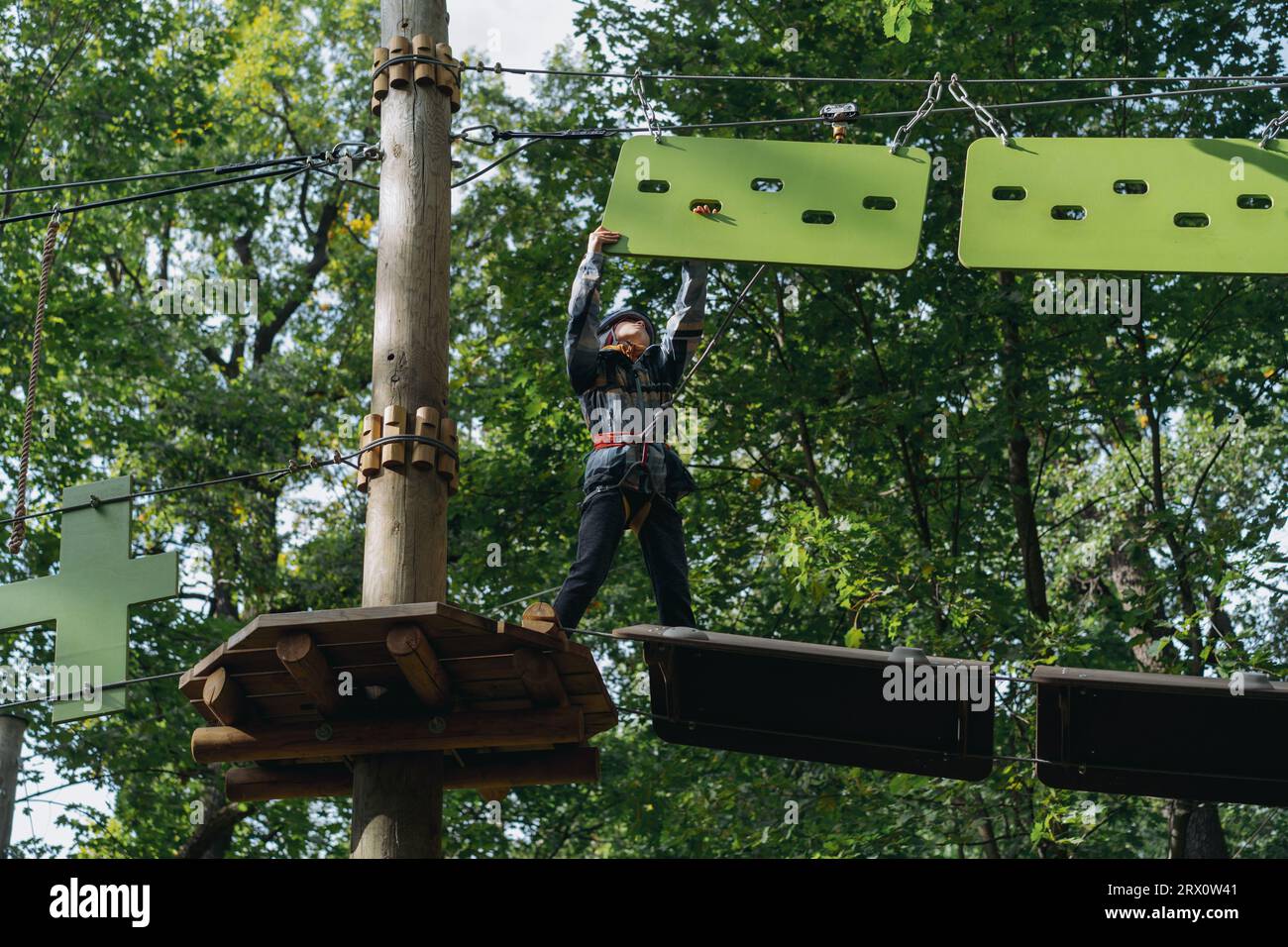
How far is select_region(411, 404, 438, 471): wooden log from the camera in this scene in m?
5.72

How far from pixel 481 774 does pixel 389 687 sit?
831mm

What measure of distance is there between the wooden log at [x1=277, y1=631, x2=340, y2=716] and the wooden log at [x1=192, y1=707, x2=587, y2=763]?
13 cm

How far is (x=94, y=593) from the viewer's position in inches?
255

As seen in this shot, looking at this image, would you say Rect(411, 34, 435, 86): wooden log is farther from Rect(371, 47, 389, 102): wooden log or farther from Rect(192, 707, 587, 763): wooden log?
Rect(192, 707, 587, 763): wooden log

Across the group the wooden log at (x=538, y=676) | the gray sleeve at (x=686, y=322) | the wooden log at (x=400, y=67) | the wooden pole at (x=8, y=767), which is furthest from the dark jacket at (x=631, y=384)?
the wooden pole at (x=8, y=767)

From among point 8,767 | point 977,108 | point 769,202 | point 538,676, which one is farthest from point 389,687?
point 977,108

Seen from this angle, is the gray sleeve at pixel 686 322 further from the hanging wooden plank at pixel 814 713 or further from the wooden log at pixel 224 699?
the wooden log at pixel 224 699

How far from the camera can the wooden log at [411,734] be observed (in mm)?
5547

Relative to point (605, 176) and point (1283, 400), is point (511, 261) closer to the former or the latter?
point (605, 176)

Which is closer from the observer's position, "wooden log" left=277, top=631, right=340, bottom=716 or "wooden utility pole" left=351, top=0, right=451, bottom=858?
"wooden log" left=277, top=631, right=340, bottom=716

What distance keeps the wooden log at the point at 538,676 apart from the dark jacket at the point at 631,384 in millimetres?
1128

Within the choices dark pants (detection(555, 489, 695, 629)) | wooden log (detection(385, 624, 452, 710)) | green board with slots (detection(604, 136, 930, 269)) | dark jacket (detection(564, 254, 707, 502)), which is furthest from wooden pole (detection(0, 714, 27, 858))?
green board with slots (detection(604, 136, 930, 269))

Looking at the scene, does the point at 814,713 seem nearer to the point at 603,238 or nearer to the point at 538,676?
the point at 538,676

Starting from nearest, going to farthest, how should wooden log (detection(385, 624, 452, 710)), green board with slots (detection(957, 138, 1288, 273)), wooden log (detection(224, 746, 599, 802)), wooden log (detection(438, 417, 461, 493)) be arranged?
1. wooden log (detection(385, 624, 452, 710))
2. wooden log (detection(438, 417, 461, 493))
3. green board with slots (detection(957, 138, 1288, 273))
4. wooden log (detection(224, 746, 599, 802))
